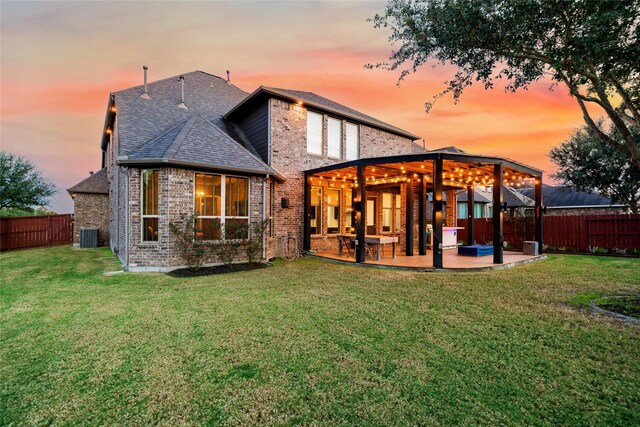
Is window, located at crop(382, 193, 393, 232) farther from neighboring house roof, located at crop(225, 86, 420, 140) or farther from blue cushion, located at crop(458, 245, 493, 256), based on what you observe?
blue cushion, located at crop(458, 245, 493, 256)

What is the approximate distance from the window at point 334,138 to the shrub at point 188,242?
22.5ft

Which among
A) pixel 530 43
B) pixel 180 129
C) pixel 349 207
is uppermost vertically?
pixel 530 43

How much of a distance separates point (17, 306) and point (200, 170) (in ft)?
16.3

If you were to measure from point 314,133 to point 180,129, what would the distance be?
17.2ft

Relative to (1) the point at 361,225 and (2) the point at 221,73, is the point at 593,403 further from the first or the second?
(2) the point at 221,73

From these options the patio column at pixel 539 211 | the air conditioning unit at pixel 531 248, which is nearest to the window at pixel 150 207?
the air conditioning unit at pixel 531 248

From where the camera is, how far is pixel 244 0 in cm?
1029

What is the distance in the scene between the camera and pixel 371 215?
1459 cm

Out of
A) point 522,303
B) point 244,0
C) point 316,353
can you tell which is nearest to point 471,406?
point 316,353

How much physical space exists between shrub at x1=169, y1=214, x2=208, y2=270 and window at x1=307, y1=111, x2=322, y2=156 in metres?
5.94

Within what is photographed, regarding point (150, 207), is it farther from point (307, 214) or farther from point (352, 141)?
point (352, 141)

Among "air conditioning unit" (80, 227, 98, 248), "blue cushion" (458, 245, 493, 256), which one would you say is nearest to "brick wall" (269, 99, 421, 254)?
"blue cushion" (458, 245, 493, 256)

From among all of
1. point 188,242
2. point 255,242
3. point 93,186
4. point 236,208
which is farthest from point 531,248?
point 93,186

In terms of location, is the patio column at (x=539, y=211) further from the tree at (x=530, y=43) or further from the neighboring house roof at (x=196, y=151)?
the neighboring house roof at (x=196, y=151)
